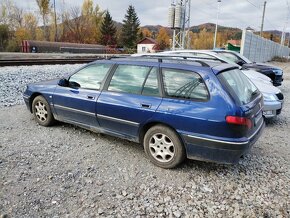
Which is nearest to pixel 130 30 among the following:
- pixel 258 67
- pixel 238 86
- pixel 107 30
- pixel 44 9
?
pixel 107 30

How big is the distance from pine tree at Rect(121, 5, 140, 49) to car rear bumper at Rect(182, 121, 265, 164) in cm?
5832

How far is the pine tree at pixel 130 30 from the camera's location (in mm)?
60688

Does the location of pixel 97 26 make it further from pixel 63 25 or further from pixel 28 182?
pixel 28 182

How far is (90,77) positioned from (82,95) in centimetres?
36

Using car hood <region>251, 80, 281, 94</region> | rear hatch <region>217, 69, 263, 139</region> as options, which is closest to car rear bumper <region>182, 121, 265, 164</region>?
rear hatch <region>217, 69, 263, 139</region>

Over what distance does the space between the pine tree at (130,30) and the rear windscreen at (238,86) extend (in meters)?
57.6

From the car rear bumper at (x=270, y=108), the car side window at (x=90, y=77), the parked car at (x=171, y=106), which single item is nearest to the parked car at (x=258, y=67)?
the car rear bumper at (x=270, y=108)

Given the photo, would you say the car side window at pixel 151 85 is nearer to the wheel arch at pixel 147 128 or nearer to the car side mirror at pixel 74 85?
the wheel arch at pixel 147 128

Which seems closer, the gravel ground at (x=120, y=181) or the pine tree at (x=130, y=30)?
the gravel ground at (x=120, y=181)

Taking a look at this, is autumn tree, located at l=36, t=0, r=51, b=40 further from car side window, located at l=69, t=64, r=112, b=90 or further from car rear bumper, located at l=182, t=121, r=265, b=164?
car rear bumper, located at l=182, t=121, r=265, b=164

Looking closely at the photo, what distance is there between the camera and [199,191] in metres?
3.26

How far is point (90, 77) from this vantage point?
4594mm

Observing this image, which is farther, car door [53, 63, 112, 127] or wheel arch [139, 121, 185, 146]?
car door [53, 63, 112, 127]

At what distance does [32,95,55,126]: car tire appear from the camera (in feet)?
17.1
